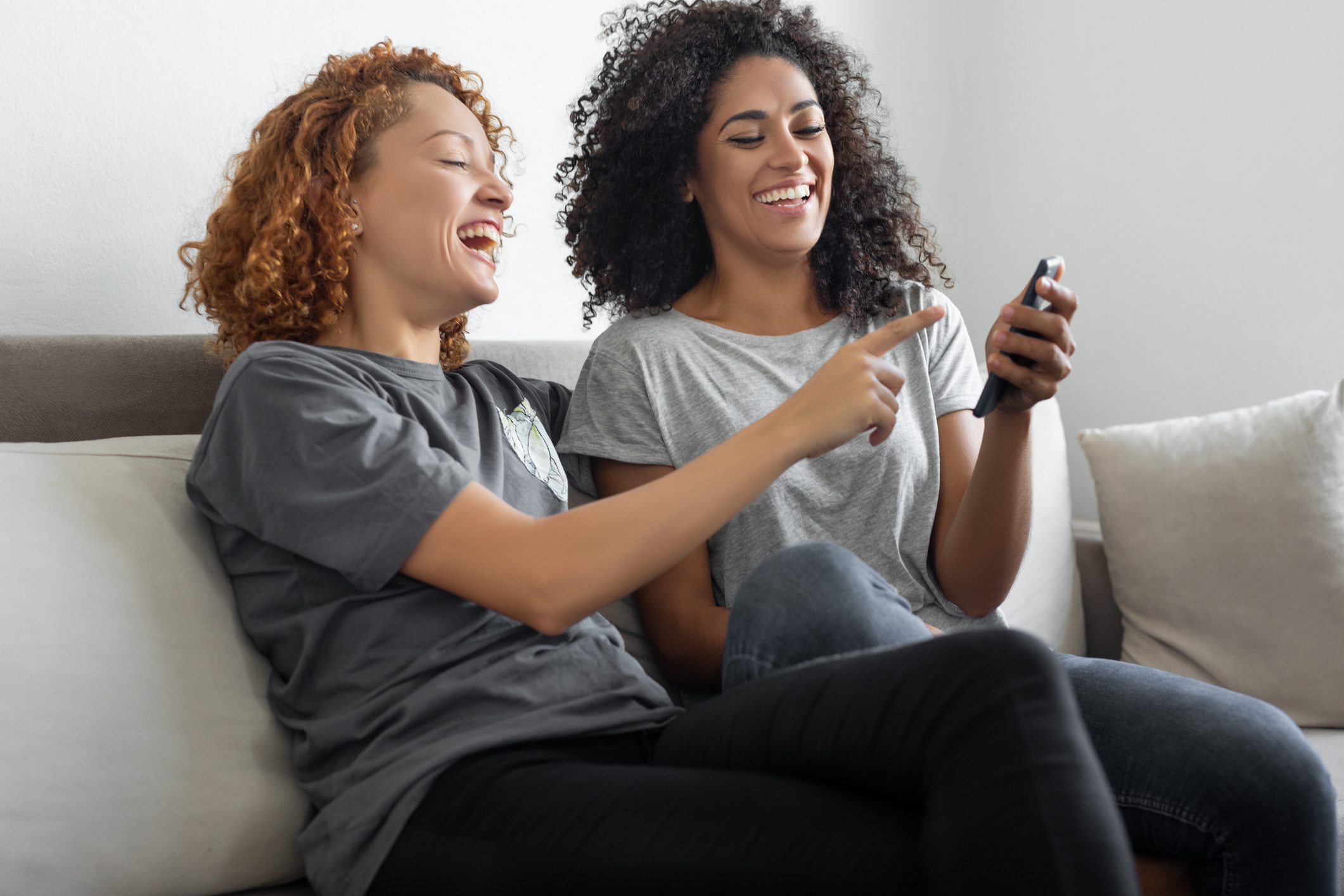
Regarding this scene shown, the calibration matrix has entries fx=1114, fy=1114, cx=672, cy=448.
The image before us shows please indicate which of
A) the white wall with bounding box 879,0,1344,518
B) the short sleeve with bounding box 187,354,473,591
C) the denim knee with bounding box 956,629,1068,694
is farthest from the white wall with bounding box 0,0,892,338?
the white wall with bounding box 879,0,1344,518

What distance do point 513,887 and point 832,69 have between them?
46.1 inches

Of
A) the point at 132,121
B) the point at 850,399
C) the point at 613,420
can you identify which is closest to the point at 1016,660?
the point at 850,399

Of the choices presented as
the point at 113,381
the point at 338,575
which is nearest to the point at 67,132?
the point at 113,381

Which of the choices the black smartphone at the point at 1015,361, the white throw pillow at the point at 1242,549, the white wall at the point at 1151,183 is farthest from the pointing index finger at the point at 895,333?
the white wall at the point at 1151,183

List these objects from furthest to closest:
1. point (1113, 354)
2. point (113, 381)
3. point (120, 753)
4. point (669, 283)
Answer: point (1113, 354), point (669, 283), point (113, 381), point (120, 753)

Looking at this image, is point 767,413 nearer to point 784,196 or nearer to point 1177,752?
point 784,196

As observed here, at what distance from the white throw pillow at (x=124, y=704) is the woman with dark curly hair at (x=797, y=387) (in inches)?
17.4

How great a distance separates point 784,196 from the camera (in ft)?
4.58

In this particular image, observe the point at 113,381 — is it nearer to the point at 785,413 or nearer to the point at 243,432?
the point at 243,432

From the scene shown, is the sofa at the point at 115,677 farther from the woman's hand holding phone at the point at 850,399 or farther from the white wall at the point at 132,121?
the woman's hand holding phone at the point at 850,399

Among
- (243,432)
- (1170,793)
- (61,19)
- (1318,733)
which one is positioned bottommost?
(1318,733)

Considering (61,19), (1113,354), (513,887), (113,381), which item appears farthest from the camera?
(1113,354)

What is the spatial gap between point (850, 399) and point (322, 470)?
1.52 feet

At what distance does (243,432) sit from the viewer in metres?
0.98
